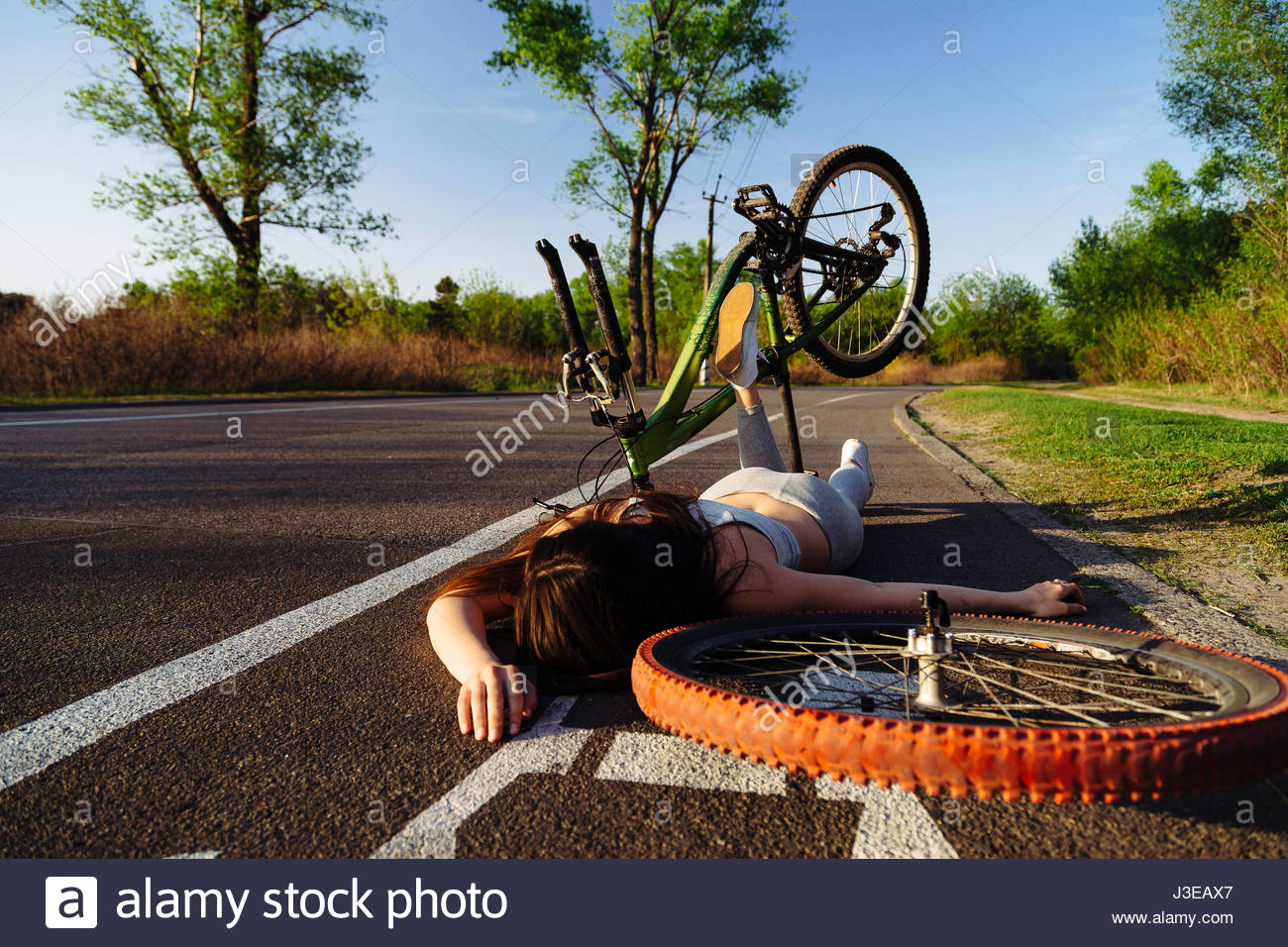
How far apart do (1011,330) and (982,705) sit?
61039 millimetres

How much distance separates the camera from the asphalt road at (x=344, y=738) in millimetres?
1460

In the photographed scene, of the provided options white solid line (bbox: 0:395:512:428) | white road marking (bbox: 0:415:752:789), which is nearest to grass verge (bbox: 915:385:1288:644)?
white road marking (bbox: 0:415:752:789)

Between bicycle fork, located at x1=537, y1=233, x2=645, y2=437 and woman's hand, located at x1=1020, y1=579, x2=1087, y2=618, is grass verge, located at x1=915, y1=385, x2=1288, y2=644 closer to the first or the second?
woman's hand, located at x1=1020, y1=579, x2=1087, y2=618

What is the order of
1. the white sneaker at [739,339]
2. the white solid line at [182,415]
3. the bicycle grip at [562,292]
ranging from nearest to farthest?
the bicycle grip at [562,292] < the white sneaker at [739,339] < the white solid line at [182,415]

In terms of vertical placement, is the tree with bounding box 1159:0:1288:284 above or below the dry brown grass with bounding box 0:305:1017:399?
above

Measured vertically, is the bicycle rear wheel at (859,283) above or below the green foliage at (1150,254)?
below

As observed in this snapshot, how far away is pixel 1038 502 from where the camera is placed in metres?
4.85

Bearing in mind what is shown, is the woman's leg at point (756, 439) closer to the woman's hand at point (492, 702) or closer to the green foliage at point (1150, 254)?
the woman's hand at point (492, 702)

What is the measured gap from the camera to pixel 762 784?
1.65m

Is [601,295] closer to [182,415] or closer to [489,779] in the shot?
[489,779]

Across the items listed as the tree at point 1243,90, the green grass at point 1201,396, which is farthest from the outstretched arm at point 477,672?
the tree at point 1243,90

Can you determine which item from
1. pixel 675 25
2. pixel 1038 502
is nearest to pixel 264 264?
pixel 675 25

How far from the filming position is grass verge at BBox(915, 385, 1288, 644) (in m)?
3.08

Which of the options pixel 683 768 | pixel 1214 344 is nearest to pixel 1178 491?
pixel 683 768
